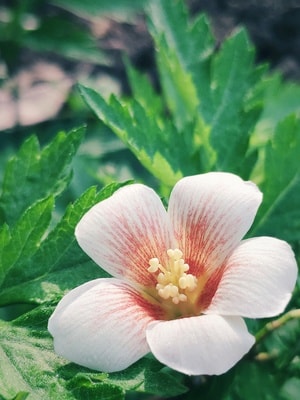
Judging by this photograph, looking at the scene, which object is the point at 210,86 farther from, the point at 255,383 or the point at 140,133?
the point at 255,383

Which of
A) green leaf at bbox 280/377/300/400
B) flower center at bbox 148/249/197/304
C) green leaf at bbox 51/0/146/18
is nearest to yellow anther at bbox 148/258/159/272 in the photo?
flower center at bbox 148/249/197/304

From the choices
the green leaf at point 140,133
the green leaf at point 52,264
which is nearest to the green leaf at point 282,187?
the green leaf at point 140,133

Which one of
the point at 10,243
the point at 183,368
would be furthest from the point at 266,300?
the point at 10,243

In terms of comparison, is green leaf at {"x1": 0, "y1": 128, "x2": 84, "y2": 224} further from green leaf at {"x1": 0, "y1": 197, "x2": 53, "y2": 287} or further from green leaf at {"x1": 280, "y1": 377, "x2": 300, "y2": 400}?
green leaf at {"x1": 280, "y1": 377, "x2": 300, "y2": 400}

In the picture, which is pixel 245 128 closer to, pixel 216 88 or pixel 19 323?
pixel 216 88

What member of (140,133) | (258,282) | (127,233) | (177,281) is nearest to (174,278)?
(177,281)

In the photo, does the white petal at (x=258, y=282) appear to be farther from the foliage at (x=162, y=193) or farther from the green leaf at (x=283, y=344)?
the green leaf at (x=283, y=344)
